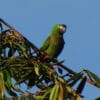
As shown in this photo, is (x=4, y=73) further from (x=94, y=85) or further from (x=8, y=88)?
(x=94, y=85)

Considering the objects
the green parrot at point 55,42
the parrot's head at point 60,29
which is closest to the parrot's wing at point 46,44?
the green parrot at point 55,42

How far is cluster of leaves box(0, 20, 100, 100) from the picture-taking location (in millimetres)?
1891

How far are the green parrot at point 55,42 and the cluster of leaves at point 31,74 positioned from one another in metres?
2.14

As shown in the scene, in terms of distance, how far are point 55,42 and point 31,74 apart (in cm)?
260

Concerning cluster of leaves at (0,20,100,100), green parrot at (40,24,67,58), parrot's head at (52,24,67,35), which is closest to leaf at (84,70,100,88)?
cluster of leaves at (0,20,100,100)

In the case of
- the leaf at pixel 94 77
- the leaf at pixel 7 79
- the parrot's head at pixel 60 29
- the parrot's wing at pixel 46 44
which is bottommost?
the parrot's wing at pixel 46 44

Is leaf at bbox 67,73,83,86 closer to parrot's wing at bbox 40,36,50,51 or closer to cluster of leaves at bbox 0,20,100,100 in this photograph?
cluster of leaves at bbox 0,20,100,100

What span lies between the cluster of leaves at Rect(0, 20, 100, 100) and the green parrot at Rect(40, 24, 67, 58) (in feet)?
7.02

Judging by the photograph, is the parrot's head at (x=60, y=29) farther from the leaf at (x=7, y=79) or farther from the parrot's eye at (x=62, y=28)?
the leaf at (x=7, y=79)

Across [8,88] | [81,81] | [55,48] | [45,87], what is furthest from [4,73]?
[55,48]

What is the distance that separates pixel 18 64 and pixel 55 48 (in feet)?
8.46

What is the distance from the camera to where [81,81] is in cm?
200

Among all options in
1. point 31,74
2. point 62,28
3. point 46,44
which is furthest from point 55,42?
point 31,74

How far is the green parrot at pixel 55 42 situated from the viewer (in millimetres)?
4648
